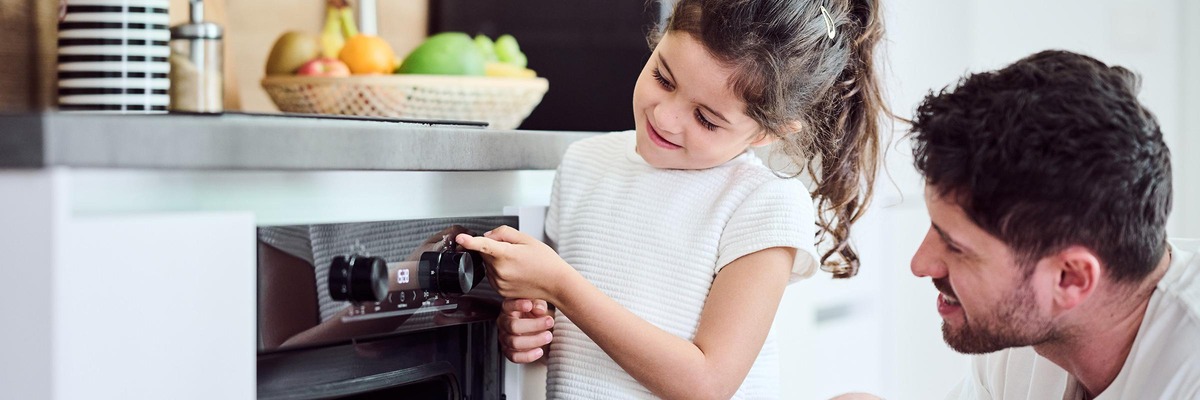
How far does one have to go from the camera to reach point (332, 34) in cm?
160

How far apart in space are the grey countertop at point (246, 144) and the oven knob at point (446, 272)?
79 mm

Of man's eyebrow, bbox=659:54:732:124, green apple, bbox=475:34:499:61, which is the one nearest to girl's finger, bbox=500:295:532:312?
man's eyebrow, bbox=659:54:732:124

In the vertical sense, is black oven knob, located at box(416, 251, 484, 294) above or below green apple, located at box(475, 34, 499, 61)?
below

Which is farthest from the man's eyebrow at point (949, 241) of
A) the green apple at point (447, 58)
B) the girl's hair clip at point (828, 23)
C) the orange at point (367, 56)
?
the orange at point (367, 56)

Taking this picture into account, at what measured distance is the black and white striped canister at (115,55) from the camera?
3.17 ft

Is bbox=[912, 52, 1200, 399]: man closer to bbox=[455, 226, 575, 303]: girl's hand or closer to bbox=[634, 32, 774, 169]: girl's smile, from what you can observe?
bbox=[634, 32, 774, 169]: girl's smile

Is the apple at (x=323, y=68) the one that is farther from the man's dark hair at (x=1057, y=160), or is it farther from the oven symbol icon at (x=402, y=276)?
the man's dark hair at (x=1057, y=160)

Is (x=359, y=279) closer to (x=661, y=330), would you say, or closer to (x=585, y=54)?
(x=661, y=330)

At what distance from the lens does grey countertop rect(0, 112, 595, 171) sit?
67 centimetres

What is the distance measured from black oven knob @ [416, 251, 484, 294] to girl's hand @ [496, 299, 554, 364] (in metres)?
0.10

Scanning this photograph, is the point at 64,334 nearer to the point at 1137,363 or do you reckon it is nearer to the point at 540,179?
the point at 540,179

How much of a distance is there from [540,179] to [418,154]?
215 mm

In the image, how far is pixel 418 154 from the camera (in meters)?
0.92

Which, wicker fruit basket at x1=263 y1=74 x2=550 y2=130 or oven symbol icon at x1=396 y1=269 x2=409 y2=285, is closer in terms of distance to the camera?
oven symbol icon at x1=396 y1=269 x2=409 y2=285
